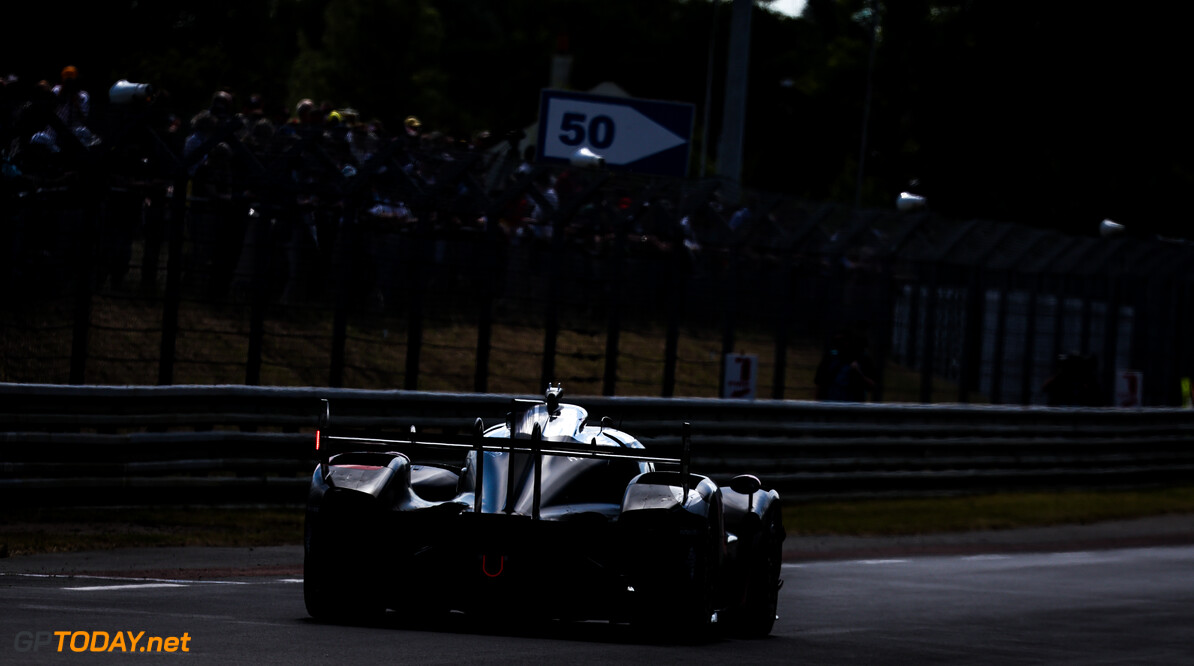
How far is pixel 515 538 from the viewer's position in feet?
30.3

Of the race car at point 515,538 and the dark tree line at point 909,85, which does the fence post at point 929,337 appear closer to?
the race car at point 515,538

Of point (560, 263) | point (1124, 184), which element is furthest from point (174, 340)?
point (1124, 184)

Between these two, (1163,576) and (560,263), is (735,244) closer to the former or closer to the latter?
(560,263)

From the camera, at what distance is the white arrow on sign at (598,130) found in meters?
19.5

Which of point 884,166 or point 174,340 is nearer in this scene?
point 174,340

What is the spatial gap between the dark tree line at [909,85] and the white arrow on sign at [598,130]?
26.9 meters

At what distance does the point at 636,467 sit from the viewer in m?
10.3

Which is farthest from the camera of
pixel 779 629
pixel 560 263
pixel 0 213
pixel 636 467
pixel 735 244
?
pixel 735 244

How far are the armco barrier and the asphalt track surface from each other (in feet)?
4.68

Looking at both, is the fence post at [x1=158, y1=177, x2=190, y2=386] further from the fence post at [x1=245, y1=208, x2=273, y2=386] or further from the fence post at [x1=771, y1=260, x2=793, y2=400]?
the fence post at [x1=771, y1=260, x2=793, y2=400]

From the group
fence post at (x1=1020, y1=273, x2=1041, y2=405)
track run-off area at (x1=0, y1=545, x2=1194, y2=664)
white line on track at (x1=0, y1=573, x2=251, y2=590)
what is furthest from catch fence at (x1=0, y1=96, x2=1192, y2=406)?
white line on track at (x1=0, y1=573, x2=251, y2=590)

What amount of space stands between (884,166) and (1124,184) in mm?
10816

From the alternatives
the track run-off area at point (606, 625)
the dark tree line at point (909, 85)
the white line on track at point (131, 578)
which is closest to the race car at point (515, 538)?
the track run-off area at point (606, 625)

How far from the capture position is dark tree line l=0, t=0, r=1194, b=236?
52.3 meters
